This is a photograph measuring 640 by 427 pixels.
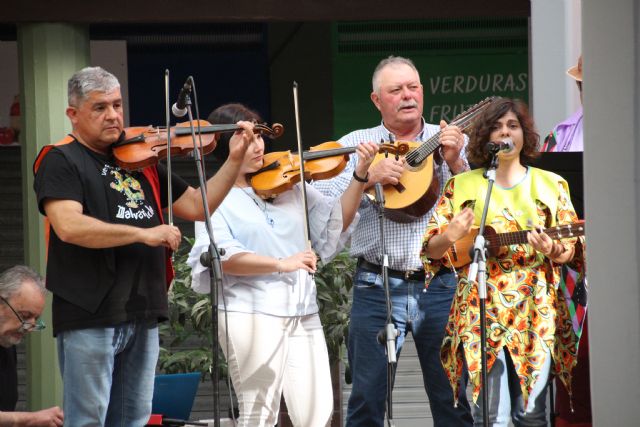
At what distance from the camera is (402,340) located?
535 centimetres

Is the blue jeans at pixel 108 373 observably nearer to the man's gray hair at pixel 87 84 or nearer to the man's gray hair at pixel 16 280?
the man's gray hair at pixel 16 280

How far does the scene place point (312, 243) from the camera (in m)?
5.30

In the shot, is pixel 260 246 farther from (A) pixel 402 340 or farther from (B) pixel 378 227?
(A) pixel 402 340

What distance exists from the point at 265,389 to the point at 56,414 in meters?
0.91

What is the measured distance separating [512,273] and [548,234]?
249 millimetres

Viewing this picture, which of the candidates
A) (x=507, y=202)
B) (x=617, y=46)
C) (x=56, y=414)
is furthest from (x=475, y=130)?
(x=56, y=414)

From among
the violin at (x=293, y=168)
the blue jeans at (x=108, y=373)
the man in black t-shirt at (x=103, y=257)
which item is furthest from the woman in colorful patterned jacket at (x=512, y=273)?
the blue jeans at (x=108, y=373)

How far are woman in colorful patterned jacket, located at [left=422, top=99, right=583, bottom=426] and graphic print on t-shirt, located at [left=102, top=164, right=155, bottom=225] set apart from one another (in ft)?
3.91

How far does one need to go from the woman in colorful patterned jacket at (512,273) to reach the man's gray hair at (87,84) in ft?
4.78

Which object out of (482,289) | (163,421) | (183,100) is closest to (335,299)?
(163,421)

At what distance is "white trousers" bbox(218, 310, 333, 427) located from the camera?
4.91 metres

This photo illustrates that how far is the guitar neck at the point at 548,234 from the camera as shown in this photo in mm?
4793

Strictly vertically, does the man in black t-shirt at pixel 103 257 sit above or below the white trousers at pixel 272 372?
above

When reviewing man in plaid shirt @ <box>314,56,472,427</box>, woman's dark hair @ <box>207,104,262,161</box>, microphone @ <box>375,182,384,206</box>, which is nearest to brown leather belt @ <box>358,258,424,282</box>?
man in plaid shirt @ <box>314,56,472,427</box>
